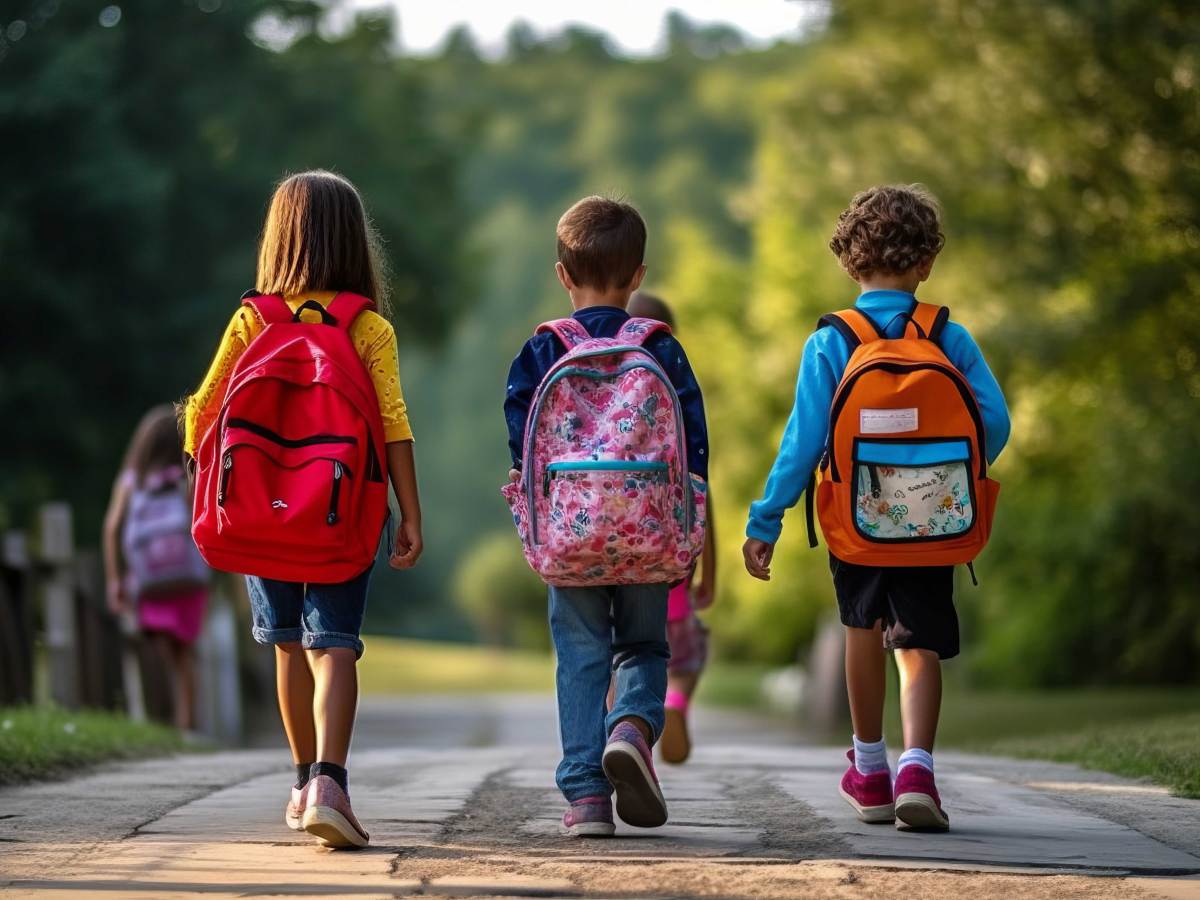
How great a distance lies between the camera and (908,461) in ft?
16.3

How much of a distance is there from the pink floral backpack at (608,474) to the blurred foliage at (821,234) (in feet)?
37.3

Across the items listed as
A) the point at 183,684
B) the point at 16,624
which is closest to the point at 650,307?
the point at 16,624

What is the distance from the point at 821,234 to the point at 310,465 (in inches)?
899

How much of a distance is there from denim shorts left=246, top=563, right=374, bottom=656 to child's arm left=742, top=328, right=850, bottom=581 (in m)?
1.04

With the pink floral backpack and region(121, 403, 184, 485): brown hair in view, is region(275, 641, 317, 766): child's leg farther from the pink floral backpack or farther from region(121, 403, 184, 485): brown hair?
region(121, 403, 184, 485): brown hair

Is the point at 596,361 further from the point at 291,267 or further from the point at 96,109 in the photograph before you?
the point at 96,109

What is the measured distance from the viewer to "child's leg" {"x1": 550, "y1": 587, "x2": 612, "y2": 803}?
4785 millimetres

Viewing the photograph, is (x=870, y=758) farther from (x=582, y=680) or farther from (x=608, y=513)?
(x=608, y=513)

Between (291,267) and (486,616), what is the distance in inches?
2134

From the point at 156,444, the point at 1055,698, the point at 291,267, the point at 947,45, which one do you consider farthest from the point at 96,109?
the point at 291,267

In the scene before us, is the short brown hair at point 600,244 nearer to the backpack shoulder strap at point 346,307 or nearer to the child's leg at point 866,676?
the backpack shoulder strap at point 346,307

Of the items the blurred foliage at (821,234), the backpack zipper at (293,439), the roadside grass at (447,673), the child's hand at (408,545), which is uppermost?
the blurred foliage at (821,234)

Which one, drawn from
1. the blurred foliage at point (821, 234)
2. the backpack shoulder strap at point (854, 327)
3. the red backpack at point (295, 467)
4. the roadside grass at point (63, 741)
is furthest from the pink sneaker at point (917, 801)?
the blurred foliage at point (821, 234)

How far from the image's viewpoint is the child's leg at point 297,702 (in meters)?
5.00
